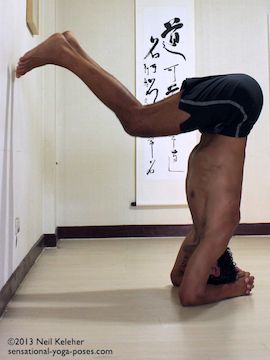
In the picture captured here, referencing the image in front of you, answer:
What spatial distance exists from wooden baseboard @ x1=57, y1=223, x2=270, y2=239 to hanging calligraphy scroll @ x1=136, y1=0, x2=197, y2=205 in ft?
0.64

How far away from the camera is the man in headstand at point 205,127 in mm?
1390

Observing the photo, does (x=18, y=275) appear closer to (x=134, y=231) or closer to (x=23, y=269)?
(x=23, y=269)

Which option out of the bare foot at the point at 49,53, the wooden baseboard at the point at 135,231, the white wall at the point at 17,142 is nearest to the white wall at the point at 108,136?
the wooden baseboard at the point at 135,231

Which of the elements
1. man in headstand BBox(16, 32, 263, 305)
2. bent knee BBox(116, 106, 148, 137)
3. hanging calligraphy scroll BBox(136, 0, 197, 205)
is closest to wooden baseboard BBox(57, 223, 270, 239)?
hanging calligraphy scroll BBox(136, 0, 197, 205)

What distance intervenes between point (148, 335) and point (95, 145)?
1938 millimetres

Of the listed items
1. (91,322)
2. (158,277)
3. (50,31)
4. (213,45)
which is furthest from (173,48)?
(91,322)

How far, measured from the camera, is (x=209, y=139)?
1550mm

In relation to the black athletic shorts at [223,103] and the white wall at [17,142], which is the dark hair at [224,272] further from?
the white wall at [17,142]

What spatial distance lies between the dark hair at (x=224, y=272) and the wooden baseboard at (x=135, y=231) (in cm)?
136

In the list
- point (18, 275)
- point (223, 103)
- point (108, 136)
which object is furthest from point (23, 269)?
point (108, 136)

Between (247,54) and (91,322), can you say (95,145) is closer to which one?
(247,54)

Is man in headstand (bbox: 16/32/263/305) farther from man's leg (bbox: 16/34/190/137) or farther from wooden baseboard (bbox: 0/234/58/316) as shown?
wooden baseboard (bbox: 0/234/58/316)

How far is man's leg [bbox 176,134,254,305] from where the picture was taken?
142 cm

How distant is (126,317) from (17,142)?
0.85m
